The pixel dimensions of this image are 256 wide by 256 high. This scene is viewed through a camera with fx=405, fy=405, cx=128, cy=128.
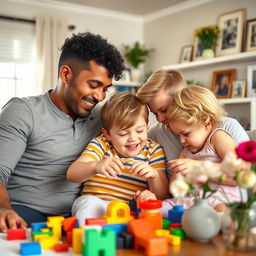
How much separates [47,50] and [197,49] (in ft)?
6.61

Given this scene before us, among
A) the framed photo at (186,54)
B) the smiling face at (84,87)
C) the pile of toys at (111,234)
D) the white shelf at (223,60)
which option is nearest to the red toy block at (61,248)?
the pile of toys at (111,234)

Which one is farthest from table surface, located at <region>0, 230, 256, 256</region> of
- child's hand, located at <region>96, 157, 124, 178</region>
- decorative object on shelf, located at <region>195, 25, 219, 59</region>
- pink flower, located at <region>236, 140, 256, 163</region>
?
decorative object on shelf, located at <region>195, 25, 219, 59</region>

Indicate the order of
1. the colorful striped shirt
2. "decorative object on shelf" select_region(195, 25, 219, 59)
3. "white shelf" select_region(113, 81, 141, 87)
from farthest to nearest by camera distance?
"white shelf" select_region(113, 81, 141, 87) → "decorative object on shelf" select_region(195, 25, 219, 59) → the colorful striped shirt

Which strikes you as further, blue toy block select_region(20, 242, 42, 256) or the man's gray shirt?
the man's gray shirt

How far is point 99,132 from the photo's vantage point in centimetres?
203

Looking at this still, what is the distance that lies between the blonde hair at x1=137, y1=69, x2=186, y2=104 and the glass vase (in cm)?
93

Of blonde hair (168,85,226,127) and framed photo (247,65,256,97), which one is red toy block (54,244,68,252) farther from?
framed photo (247,65,256,97)

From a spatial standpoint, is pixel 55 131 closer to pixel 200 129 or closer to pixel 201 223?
pixel 200 129

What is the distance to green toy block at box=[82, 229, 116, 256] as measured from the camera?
1.02 meters

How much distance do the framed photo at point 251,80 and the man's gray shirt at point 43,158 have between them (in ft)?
10.5

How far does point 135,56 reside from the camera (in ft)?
19.5

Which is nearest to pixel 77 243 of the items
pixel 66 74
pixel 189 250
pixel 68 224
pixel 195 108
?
pixel 68 224

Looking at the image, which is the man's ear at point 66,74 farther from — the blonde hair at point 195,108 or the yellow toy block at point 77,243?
the yellow toy block at point 77,243

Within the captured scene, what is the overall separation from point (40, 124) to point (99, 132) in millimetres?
301
